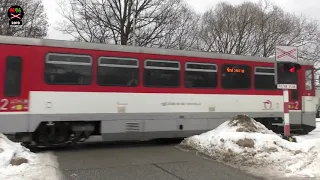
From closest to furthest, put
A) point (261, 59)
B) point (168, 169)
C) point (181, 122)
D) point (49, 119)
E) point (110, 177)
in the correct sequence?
point (110, 177) < point (168, 169) < point (49, 119) < point (181, 122) < point (261, 59)

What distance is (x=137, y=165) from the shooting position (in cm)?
894

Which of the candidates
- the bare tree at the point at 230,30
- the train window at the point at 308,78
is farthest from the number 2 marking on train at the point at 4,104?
the bare tree at the point at 230,30

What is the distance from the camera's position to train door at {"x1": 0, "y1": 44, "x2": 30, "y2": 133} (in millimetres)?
10125

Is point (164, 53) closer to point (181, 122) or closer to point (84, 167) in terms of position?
point (181, 122)

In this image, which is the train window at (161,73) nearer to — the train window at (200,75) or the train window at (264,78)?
the train window at (200,75)

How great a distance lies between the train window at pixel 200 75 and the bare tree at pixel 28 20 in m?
23.3

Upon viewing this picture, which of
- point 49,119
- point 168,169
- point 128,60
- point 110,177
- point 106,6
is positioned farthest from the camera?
point 106,6

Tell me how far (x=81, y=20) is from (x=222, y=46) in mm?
15409

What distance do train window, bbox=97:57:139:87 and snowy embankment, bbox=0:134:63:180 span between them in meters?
3.04

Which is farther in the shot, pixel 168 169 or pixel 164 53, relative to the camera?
pixel 164 53

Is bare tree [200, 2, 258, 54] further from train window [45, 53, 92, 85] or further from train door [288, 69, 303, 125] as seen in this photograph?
train window [45, 53, 92, 85]

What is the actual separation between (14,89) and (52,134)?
5.74ft

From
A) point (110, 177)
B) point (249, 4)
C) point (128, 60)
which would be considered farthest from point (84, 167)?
point (249, 4)

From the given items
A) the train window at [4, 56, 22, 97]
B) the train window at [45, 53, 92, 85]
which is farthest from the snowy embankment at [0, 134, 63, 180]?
the train window at [45, 53, 92, 85]
